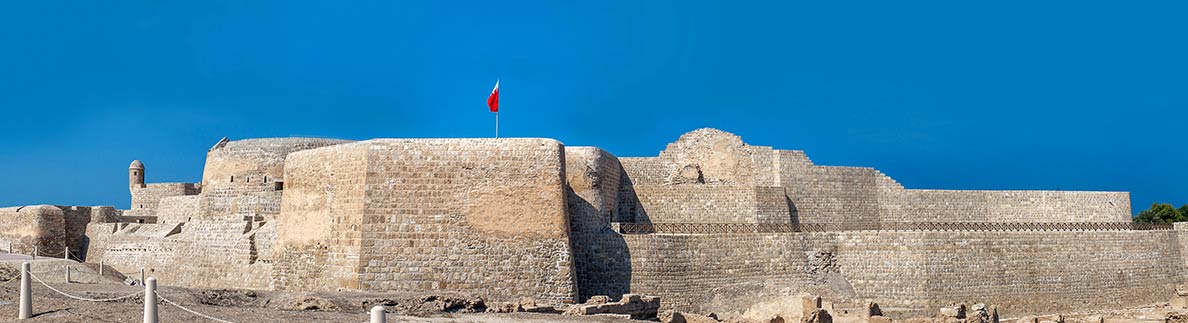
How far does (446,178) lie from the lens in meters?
17.5

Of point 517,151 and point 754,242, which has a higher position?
point 517,151

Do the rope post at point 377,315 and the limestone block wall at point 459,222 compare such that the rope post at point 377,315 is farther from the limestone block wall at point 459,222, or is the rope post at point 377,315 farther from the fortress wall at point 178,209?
the fortress wall at point 178,209

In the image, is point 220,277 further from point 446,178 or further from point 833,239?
point 833,239

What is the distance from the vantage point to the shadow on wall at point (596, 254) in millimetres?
19625

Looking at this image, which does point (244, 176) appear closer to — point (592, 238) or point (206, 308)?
point (592, 238)

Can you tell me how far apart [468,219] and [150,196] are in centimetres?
2040

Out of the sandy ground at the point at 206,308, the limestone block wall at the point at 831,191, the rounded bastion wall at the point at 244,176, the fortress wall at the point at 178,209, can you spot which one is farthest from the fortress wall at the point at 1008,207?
the fortress wall at the point at 178,209

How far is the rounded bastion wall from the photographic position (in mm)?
25141

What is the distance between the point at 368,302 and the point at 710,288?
8807 millimetres

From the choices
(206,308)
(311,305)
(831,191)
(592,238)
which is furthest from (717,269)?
(206,308)

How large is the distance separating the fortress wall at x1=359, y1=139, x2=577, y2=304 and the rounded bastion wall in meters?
8.64

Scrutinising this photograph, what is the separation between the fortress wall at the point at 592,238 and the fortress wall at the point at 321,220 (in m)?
4.15

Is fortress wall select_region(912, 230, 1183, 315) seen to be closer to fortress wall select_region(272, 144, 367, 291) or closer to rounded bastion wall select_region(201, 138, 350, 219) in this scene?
fortress wall select_region(272, 144, 367, 291)

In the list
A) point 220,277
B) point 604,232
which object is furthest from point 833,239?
point 220,277
